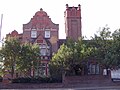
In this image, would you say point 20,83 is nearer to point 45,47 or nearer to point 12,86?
point 12,86

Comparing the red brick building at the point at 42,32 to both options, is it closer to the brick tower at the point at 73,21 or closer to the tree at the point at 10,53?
the brick tower at the point at 73,21

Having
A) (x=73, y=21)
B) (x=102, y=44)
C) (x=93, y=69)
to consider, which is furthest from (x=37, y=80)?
(x=73, y=21)

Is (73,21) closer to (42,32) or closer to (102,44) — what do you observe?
(42,32)

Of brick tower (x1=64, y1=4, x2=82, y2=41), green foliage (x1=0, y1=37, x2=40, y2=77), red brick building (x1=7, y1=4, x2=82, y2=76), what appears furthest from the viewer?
brick tower (x1=64, y1=4, x2=82, y2=41)

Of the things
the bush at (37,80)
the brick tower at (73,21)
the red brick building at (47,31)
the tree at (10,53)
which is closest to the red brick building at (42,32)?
the red brick building at (47,31)

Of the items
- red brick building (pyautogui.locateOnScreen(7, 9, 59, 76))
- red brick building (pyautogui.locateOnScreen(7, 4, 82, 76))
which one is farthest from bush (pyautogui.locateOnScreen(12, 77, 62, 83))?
red brick building (pyautogui.locateOnScreen(7, 9, 59, 76))

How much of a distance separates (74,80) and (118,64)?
7.55m

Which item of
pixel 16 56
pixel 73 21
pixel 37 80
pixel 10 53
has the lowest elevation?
pixel 37 80

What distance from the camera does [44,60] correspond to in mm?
61656

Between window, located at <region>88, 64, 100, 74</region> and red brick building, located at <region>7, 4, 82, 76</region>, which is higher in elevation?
red brick building, located at <region>7, 4, 82, 76</region>

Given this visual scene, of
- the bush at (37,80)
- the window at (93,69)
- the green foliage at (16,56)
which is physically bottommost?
the bush at (37,80)

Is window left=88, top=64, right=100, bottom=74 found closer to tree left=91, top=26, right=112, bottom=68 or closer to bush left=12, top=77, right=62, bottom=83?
tree left=91, top=26, right=112, bottom=68

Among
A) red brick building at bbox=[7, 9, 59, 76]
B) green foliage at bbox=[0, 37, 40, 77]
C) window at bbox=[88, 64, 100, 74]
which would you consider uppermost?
red brick building at bbox=[7, 9, 59, 76]

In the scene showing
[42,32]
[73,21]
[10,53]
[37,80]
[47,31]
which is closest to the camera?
[37,80]
